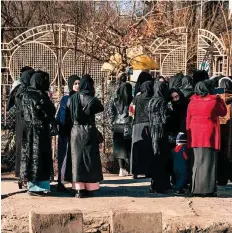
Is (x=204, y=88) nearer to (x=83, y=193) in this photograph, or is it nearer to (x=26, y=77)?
(x=83, y=193)

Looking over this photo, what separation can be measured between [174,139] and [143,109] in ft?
2.07

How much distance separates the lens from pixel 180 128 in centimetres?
911

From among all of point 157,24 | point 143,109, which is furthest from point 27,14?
point 143,109

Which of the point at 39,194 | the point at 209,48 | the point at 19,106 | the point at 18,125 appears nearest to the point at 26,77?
the point at 19,106

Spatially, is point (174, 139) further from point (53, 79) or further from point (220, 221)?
point (53, 79)

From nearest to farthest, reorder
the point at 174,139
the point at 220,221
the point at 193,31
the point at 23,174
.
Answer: the point at 220,221
the point at 23,174
the point at 174,139
the point at 193,31

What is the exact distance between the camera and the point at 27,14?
27.6 meters

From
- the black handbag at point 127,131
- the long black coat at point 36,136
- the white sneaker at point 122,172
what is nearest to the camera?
the long black coat at point 36,136

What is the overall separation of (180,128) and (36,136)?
84.6 inches

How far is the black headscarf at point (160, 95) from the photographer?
8.67m

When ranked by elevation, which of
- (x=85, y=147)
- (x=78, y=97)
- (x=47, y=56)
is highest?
(x=47, y=56)

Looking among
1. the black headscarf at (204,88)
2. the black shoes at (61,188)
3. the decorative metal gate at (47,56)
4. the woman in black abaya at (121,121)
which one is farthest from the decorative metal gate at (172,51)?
the black shoes at (61,188)

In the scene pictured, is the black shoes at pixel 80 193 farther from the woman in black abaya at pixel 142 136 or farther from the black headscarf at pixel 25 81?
the black headscarf at pixel 25 81

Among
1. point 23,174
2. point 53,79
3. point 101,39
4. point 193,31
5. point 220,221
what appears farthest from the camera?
point 193,31
